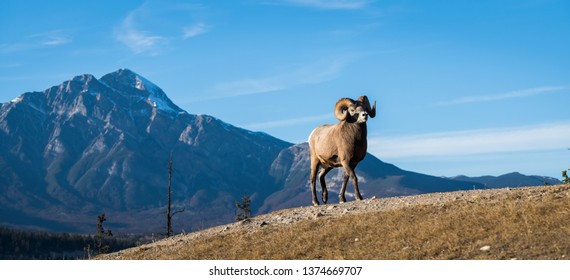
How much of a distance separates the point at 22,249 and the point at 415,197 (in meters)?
152

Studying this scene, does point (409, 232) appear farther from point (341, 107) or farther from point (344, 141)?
point (341, 107)

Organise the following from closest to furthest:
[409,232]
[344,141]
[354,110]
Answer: [409,232] → [344,141] → [354,110]

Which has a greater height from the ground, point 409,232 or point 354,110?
point 354,110

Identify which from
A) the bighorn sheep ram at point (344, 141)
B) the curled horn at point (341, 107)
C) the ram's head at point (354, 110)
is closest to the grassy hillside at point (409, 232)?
the bighorn sheep ram at point (344, 141)

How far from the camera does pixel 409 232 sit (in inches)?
Result: 722

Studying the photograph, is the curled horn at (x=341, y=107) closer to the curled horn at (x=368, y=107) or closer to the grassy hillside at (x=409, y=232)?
the curled horn at (x=368, y=107)

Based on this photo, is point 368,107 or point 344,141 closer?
point 344,141

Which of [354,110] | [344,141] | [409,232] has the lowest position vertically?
[409,232]

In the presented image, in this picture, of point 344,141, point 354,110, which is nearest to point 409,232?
point 344,141

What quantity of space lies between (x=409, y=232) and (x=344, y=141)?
8.22m
